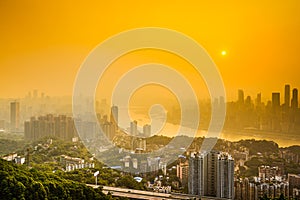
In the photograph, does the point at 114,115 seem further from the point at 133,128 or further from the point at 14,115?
the point at 14,115

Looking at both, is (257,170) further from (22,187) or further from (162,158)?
(22,187)

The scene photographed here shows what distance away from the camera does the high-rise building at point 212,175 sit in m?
2.35

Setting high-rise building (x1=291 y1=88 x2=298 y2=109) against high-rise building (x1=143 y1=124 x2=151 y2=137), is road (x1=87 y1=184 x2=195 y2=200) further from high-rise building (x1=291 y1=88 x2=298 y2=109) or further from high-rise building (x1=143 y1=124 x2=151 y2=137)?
high-rise building (x1=291 y1=88 x2=298 y2=109)

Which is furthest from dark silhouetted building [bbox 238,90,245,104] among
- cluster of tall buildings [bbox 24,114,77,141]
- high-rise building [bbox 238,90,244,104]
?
cluster of tall buildings [bbox 24,114,77,141]

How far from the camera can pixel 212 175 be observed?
2408mm

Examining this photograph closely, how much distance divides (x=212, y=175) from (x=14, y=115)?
61.1 inches

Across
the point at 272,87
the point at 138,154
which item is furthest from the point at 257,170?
the point at 138,154

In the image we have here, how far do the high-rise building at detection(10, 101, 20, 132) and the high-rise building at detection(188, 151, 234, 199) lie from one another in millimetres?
1355

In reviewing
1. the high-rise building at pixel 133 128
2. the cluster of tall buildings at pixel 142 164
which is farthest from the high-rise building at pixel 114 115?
the cluster of tall buildings at pixel 142 164

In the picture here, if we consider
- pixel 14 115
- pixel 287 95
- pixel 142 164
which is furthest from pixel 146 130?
pixel 14 115

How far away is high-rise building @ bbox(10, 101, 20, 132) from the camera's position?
2.92 metres

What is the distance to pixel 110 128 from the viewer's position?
272cm

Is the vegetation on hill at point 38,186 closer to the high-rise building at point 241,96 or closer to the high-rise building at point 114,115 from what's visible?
the high-rise building at point 114,115

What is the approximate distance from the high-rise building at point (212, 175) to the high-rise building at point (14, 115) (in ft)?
4.44
